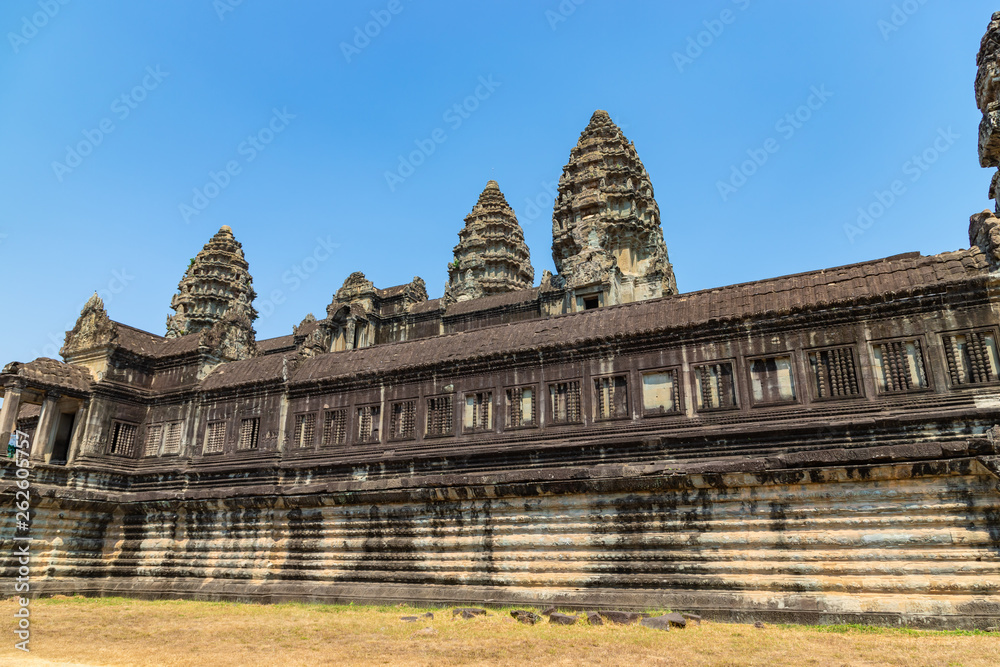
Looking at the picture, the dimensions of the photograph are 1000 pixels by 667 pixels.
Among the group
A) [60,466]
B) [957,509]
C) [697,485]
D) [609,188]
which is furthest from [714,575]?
[609,188]

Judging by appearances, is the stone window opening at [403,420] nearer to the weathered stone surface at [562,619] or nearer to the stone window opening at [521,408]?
the stone window opening at [521,408]

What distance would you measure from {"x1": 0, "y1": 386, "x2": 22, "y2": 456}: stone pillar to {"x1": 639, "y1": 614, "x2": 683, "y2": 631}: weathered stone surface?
22023 millimetres

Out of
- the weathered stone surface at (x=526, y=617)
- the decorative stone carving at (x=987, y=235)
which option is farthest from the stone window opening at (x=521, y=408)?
the decorative stone carving at (x=987, y=235)

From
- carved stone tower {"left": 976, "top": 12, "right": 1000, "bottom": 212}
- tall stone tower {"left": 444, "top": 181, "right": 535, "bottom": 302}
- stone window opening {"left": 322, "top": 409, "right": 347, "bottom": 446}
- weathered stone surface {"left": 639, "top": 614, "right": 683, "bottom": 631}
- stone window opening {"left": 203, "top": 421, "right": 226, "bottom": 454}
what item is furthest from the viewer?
tall stone tower {"left": 444, "top": 181, "right": 535, "bottom": 302}

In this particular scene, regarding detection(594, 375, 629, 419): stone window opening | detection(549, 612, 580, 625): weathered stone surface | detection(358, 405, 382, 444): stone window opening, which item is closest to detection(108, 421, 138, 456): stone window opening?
detection(358, 405, 382, 444): stone window opening

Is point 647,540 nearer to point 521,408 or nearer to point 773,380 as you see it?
point 773,380

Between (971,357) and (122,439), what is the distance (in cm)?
2649

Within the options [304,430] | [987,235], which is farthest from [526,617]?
[987,235]

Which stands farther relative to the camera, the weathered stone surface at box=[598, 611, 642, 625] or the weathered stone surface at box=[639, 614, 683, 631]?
the weathered stone surface at box=[598, 611, 642, 625]

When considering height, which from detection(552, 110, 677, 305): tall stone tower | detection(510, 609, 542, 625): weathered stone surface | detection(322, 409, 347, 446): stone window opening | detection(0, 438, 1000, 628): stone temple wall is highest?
detection(552, 110, 677, 305): tall stone tower

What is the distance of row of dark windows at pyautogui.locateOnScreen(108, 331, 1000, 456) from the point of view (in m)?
15.1

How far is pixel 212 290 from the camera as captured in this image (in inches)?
2594

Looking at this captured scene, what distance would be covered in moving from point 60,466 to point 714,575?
853 inches

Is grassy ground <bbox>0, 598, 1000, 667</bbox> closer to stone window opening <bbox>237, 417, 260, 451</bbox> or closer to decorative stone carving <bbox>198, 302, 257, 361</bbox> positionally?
stone window opening <bbox>237, 417, 260, 451</bbox>
